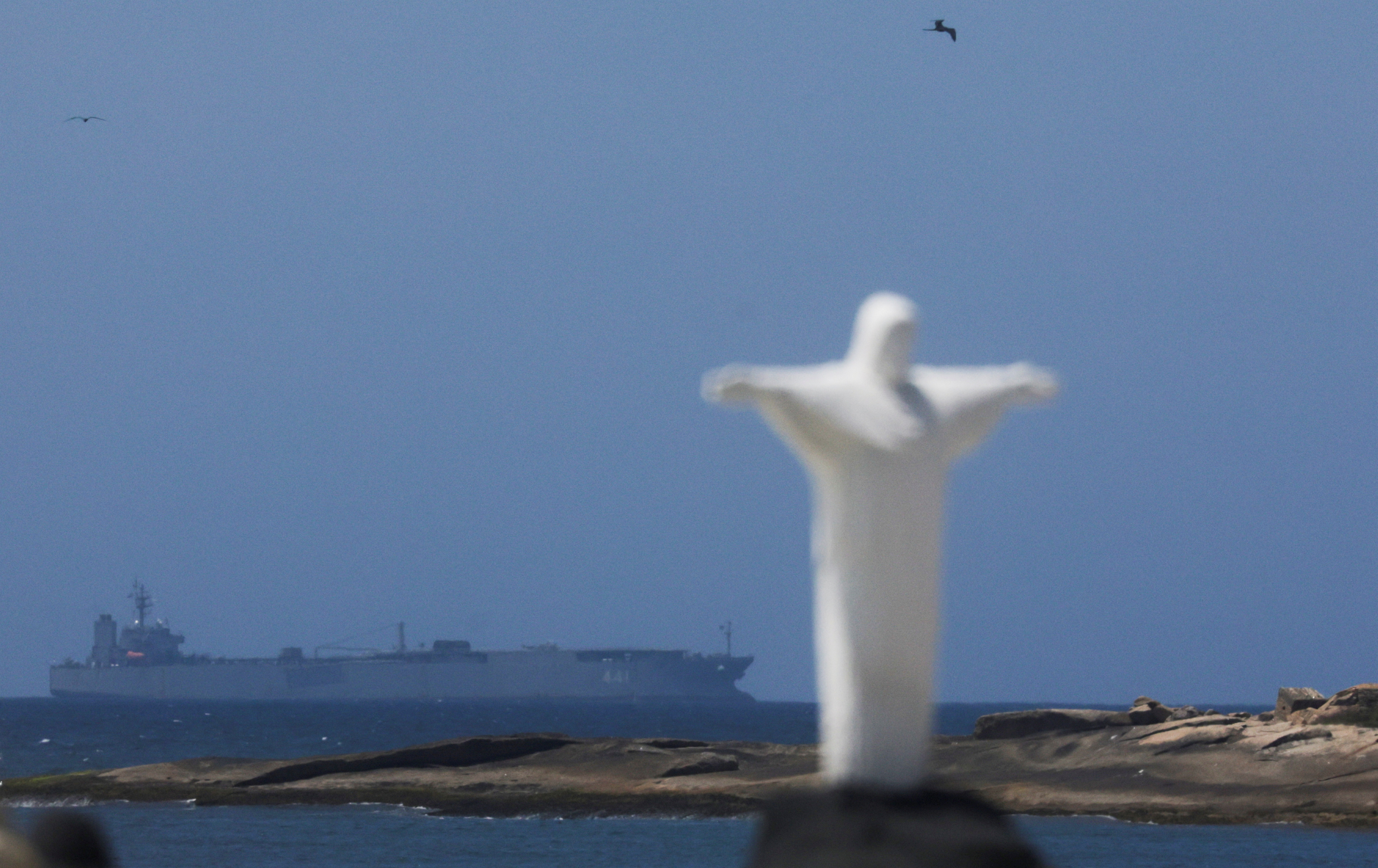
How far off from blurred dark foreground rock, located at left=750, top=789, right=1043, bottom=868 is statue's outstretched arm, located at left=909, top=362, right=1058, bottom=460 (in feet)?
3.91

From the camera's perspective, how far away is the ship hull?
186 metres

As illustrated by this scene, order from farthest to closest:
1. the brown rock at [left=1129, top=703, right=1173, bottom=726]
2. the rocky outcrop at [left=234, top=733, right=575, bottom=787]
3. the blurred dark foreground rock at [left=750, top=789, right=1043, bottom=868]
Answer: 1. the rocky outcrop at [left=234, top=733, right=575, bottom=787]
2. the brown rock at [left=1129, top=703, right=1173, bottom=726]
3. the blurred dark foreground rock at [left=750, top=789, right=1043, bottom=868]

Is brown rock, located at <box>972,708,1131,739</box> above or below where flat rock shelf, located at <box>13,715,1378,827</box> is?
above

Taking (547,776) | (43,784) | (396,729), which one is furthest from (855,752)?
(396,729)

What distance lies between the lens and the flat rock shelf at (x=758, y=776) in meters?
32.2

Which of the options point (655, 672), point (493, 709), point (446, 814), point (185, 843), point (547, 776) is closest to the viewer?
point (185, 843)

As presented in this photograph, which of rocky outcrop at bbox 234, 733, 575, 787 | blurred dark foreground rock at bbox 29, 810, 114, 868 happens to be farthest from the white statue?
rocky outcrop at bbox 234, 733, 575, 787

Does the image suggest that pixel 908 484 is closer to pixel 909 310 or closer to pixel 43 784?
pixel 909 310

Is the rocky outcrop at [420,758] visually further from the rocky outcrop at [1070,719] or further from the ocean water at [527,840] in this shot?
the rocky outcrop at [1070,719]

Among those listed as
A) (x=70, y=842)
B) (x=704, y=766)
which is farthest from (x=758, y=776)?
(x=70, y=842)

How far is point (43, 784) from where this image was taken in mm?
39906

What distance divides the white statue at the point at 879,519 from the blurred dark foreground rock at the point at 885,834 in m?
0.33

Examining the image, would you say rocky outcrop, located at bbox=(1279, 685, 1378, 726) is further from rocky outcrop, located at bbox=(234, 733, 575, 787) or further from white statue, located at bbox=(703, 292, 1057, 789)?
white statue, located at bbox=(703, 292, 1057, 789)

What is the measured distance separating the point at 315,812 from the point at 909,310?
33587mm
